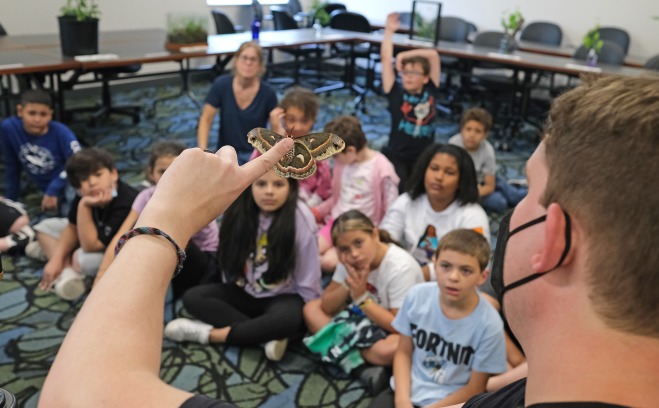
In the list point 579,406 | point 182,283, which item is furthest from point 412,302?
point 579,406

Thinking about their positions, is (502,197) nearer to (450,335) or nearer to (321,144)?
(450,335)

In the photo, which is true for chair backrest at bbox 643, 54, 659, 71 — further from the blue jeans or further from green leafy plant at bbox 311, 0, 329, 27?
green leafy plant at bbox 311, 0, 329, 27

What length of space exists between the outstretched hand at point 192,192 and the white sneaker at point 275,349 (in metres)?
1.95

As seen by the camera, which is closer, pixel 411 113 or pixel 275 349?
pixel 275 349

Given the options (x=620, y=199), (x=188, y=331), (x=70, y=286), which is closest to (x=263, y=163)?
(x=620, y=199)

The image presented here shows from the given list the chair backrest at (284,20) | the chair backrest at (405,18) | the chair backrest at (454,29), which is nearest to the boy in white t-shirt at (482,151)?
the chair backrest at (454,29)

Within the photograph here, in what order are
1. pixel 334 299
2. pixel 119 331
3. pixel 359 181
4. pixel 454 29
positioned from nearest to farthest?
pixel 119 331 → pixel 334 299 → pixel 359 181 → pixel 454 29

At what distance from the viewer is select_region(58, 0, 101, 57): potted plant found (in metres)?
4.52

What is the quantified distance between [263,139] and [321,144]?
96 mm

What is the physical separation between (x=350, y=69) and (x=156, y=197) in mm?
7004

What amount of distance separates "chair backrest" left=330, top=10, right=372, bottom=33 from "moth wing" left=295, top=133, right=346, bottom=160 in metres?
6.85

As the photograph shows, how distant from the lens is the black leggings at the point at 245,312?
2.61 m

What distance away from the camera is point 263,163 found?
28.7 inches

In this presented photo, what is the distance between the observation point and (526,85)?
19.5 feet
